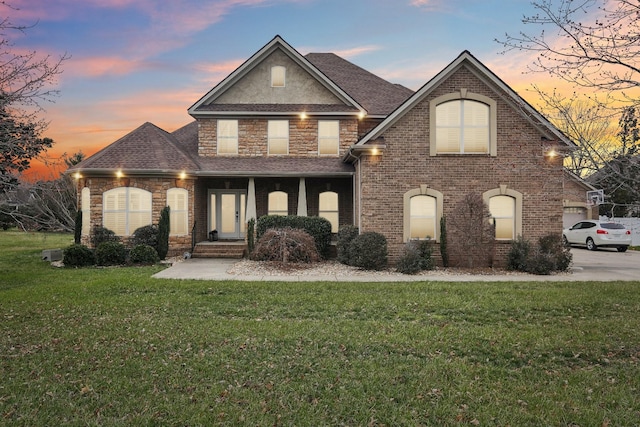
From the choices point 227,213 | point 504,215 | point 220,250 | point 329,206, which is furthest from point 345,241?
point 227,213

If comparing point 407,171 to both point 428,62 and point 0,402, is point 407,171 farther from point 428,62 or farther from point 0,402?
point 0,402

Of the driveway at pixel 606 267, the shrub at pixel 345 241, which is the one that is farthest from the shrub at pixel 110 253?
the driveway at pixel 606 267

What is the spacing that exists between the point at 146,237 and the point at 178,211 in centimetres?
170

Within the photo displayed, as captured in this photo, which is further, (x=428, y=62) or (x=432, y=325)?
(x=428, y=62)

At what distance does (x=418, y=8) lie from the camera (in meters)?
16.3

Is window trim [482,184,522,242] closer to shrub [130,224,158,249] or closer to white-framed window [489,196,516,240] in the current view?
white-framed window [489,196,516,240]

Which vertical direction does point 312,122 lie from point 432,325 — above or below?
above

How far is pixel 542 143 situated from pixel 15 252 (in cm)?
2291

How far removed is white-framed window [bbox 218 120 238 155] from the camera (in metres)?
18.9

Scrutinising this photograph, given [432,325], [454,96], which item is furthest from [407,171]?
[432,325]

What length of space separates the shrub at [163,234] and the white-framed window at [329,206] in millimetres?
6577

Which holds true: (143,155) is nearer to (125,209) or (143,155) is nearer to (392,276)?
(125,209)

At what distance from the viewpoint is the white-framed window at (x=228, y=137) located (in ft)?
61.9

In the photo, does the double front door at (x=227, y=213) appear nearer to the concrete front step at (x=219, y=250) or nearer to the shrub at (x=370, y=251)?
the concrete front step at (x=219, y=250)
